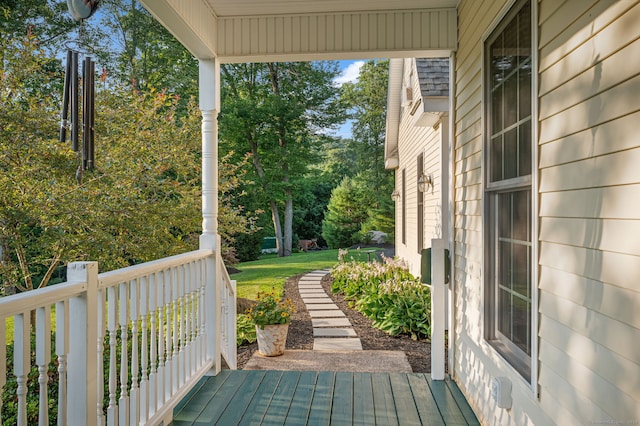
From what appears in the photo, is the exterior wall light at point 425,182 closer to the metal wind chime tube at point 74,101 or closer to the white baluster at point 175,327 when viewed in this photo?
the white baluster at point 175,327

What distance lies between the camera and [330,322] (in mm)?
6645

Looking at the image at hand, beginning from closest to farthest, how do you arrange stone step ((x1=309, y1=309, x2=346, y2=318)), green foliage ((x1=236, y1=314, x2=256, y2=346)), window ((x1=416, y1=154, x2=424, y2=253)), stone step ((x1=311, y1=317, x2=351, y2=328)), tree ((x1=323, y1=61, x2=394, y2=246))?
1. green foliage ((x1=236, y1=314, x2=256, y2=346))
2. stone step ((x1=311, y1=317, x2=351, y2=328))
3. stone step ((x1=309, y1=309, x2=346, y2=318))
4. window ((x1=416, y1=154, x2=424, y2=253))
5. tree ((x1=323, y1=61, x2=394, y2=246))

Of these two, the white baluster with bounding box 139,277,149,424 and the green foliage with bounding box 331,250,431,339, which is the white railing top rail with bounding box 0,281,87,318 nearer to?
the white baluster with bounding box 139,277,149,424

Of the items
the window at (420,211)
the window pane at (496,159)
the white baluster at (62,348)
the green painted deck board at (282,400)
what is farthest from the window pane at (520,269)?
the window at (420,211)

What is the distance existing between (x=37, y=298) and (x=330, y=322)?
5.29m

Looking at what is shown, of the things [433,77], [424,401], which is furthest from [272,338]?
[433,77]

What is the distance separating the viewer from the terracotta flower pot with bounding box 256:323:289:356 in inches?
192

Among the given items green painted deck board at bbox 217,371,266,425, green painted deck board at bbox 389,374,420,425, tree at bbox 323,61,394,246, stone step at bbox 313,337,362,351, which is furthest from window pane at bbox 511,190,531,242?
tree at bbox 323,61,394,246

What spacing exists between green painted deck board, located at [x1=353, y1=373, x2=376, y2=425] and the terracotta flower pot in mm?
1253

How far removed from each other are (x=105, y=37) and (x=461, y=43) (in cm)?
1114

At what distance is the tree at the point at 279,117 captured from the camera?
16.3m

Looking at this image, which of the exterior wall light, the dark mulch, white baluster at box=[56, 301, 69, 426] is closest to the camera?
white baluster at box=[56, 301, 69, 426]

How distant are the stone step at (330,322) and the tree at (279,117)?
10.2 metres

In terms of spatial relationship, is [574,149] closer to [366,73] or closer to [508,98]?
[508,98]
